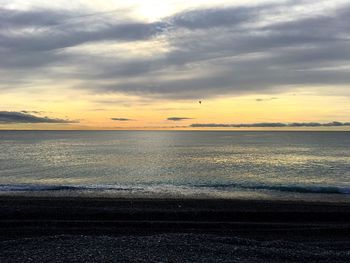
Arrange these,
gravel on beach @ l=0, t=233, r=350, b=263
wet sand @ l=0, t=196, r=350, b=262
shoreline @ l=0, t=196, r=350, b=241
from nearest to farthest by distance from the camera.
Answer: gravel on beach @ l=0, t=233, r=350, b=263 → wet sand @ l=0, t=196, r=350, b=262 → shoreline @ l=0, t=196, r=350, b=241

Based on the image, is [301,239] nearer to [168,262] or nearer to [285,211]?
[285,211]

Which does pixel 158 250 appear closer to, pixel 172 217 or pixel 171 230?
pixel 171 230

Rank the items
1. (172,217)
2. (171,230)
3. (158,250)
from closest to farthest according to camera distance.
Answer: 1. (158,250)
2. (171,230)
3. (172,217)

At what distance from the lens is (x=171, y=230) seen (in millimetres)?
20406

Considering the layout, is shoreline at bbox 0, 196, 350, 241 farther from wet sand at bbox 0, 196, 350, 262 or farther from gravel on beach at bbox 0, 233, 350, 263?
gravel on beach at bbox 0, 233, 350, 263

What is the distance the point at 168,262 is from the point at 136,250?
5.73 ft

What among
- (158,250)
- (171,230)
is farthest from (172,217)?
(158,250)

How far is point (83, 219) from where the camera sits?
22.7 meters

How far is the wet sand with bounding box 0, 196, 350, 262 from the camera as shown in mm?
13602

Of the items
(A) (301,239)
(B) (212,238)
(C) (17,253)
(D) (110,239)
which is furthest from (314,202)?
(C) (17,253)

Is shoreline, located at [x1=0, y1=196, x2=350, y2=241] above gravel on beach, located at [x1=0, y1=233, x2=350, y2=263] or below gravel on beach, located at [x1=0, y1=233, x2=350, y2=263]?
below

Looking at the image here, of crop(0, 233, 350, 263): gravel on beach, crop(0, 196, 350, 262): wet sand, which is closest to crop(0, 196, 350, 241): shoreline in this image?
crop(0, 196, 350, 262): wet sand

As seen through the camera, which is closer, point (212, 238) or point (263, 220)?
point (212, 238)

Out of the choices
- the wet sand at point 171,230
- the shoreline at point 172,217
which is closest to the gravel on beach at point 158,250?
the wet sand at point 171,230
